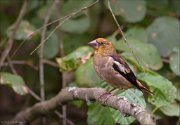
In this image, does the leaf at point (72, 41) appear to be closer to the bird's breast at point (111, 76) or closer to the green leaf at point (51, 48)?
the green leaf at point (51, 48)

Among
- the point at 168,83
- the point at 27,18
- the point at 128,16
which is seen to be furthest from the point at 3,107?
the point at 168,83

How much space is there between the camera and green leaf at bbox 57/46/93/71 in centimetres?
400

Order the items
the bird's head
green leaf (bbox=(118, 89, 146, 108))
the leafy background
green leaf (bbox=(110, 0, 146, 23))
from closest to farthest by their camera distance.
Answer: green leaf (bbox=(118, 89, 146, 108)), the bird's head, the leafy background, green leaf (bbox=(110, 0, 146, 23))

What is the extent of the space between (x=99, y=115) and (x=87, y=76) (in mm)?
349

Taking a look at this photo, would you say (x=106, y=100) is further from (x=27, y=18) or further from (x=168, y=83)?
(x=27, y=18)

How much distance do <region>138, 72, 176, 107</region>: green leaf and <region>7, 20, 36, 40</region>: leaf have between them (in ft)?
4.21

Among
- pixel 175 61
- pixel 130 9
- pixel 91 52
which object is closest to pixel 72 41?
pixel 130 9

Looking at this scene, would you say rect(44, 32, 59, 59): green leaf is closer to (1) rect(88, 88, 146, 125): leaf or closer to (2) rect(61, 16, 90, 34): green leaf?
(2) rect(61, 16, 90, 34): green leaf

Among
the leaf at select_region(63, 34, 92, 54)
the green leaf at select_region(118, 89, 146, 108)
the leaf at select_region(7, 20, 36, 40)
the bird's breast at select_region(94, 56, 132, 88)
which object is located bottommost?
the leaf at select_region(63, 34, 92, 54)

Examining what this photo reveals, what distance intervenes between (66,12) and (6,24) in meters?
0.74

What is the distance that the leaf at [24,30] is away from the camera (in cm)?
452

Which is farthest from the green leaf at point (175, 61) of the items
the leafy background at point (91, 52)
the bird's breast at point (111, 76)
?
the bird's breast at point (111, 76)

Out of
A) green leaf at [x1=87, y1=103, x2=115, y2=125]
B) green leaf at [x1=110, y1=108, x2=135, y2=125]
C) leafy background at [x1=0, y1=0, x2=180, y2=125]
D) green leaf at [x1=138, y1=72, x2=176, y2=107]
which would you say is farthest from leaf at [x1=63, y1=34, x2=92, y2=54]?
green leaf at [x1=110, y1=108, x2=135, y2=125]

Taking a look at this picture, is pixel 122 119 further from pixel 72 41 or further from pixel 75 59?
pixel 72 41
